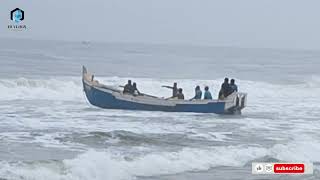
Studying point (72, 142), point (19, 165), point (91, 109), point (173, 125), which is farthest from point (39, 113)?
point (19, 165)

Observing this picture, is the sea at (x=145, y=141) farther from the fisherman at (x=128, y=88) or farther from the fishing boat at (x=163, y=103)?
the fisherman at (x=128, y=88)

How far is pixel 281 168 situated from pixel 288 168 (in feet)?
0.39

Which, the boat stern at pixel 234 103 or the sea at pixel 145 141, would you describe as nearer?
the sea at pixel 145 141

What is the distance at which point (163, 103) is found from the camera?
825 inches

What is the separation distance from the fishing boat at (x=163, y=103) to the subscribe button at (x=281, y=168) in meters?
8.82

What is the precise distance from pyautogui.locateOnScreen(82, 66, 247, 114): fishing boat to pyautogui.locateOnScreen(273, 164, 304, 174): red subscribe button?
29.8ft

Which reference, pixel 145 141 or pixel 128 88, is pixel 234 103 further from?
pixel 145 141

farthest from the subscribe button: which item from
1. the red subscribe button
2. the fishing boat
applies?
the fishing boat

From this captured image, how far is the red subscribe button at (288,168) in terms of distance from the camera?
1116cm

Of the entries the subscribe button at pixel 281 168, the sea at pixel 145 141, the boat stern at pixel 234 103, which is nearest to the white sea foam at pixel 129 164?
the sea at pixel 145 141

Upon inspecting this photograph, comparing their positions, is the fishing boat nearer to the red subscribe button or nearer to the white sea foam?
the white sea foam

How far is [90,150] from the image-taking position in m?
13.1

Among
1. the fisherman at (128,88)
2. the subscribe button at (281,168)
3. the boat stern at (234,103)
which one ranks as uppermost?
the fisherman at (128,88)

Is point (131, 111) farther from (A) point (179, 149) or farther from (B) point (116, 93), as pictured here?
(A) point (179, 149)
